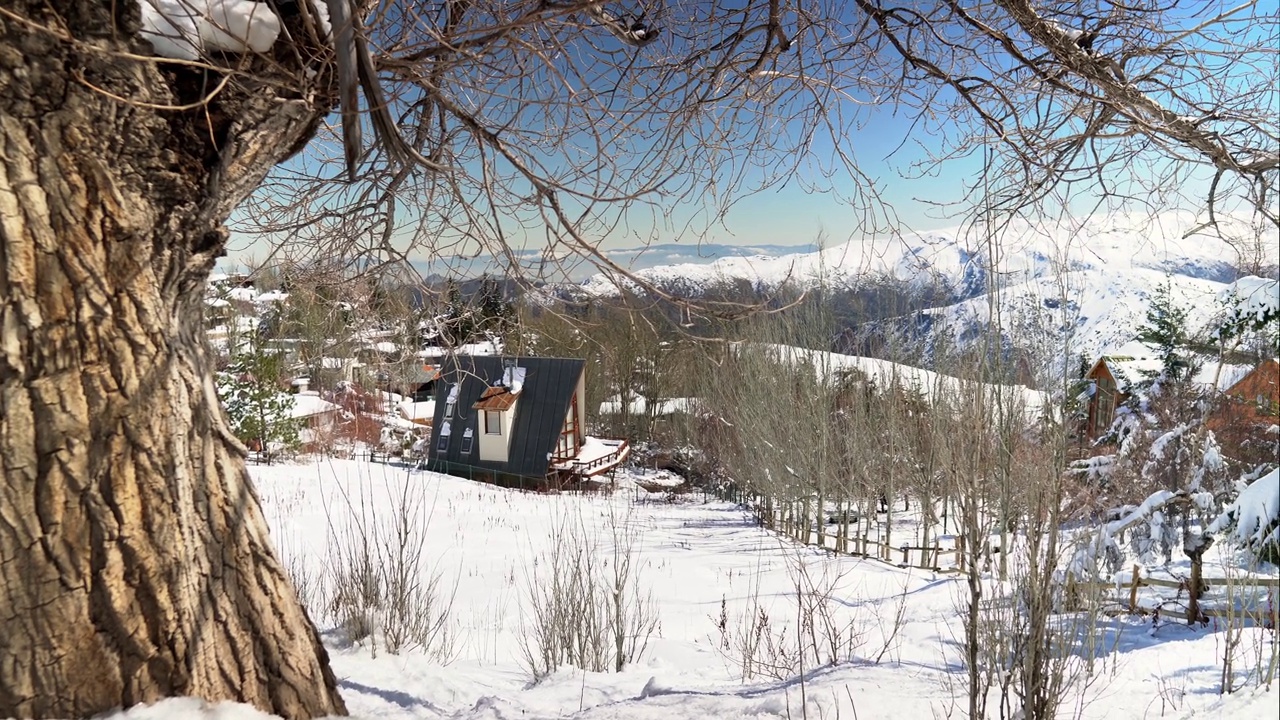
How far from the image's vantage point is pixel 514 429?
19.0 meters

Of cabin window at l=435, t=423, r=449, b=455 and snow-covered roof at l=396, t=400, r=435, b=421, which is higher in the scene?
snow-covered roof at l=396, t=400, r=435, b=421

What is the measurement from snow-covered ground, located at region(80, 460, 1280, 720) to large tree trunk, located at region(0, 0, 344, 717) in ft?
0.57

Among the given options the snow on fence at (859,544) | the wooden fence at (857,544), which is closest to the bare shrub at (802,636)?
the snow on fence at (859,544)

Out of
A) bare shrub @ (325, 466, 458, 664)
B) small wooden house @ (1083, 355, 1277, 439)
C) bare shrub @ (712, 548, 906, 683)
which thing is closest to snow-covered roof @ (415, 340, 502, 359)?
bare shrub @ (325, 466, 458, 664)

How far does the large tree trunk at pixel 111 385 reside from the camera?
55.5 inches

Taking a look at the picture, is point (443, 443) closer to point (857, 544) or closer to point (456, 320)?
point (857, 544)

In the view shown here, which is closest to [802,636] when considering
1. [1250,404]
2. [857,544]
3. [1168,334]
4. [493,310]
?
[493,310]

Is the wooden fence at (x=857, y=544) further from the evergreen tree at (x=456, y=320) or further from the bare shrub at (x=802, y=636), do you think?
the evergreen tree at (x=456, y=320)

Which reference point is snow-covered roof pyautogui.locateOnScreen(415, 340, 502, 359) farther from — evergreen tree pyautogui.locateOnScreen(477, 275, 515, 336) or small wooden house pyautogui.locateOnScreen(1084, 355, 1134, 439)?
small wooden house pyautogui.locateOnScreen(1084, 355, 1134, 439)

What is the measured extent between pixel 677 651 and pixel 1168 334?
46.3ft

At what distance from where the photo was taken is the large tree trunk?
1.41 m

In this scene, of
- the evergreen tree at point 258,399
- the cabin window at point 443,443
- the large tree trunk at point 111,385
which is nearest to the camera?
the large tree trunk at point 111,385

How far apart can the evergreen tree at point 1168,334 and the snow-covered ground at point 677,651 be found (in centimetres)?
677

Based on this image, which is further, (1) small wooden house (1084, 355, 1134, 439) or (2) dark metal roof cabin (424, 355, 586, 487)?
(2) dark metal roof cabin (424, 355, 586, 487)
